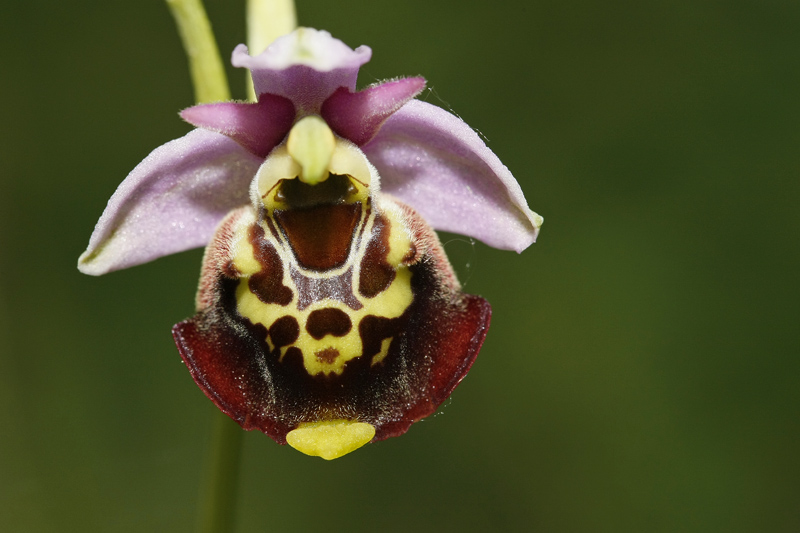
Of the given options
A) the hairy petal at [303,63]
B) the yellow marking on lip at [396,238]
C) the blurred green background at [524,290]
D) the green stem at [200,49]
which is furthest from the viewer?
the blurred green background at [524,290]

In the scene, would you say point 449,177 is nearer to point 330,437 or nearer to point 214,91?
point 214,91

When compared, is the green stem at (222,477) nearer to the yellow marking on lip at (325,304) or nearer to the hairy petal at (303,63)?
the yellow marking on lip at (325,304)

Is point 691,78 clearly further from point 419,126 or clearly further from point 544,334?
point 419,126

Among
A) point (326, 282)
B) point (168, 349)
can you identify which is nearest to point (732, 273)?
point (168, 349)

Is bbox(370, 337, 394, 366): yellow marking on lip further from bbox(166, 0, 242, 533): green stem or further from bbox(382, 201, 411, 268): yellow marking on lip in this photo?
bbox(166, 0, 242, 533): green stem

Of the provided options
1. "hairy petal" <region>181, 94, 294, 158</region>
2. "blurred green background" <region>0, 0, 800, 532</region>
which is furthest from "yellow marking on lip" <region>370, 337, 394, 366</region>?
"blurred green background" <region>0, 0, 800, 532</region>

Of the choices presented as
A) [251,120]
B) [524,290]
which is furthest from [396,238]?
[524,290]

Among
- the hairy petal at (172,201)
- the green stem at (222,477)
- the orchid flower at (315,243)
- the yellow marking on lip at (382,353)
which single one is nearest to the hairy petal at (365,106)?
the orchid flower at (315,243)
